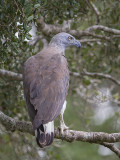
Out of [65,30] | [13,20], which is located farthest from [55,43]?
[13,20]

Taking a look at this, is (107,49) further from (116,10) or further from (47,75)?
(47,75)

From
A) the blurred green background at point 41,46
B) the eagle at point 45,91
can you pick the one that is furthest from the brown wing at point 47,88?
the blurred green background at point 41,46

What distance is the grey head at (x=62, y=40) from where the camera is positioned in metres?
5.92

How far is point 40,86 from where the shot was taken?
14.8 feet

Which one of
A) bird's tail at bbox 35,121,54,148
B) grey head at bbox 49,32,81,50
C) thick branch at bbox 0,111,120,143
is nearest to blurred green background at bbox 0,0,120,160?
grey head at bbox 49,32,81,50

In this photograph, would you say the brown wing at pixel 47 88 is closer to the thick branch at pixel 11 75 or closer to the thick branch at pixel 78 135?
the thick branch at pixel 78 135

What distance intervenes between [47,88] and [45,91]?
0.20ft

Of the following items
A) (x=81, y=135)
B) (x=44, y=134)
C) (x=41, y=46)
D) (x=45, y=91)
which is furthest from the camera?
(x=41, y=46)

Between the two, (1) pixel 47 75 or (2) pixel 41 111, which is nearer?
(2) pixel 41 111

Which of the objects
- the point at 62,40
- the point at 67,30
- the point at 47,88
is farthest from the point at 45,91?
the point at 67,30

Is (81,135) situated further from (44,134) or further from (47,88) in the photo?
(47,88)

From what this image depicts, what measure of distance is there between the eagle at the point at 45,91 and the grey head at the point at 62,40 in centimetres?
59

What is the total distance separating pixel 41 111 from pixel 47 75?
625 millimetres

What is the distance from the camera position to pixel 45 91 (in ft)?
14.7
